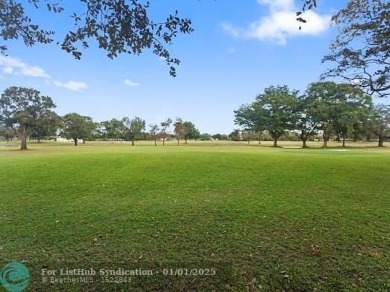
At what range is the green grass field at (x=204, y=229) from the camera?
4324 mm

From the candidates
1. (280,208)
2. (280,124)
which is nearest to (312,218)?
(280,208)

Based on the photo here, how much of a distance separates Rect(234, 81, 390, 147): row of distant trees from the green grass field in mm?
44128

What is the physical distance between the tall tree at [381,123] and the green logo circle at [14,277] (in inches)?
2578

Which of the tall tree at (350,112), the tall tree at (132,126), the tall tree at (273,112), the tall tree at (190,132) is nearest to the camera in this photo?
the tall tree at (350,112)

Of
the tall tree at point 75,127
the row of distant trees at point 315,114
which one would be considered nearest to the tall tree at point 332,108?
the row of distant trees at point 315,114

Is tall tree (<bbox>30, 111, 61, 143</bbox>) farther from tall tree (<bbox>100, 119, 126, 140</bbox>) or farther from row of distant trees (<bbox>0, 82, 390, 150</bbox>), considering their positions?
tall tree (<bbox>100, 119, 126, 140</bbox>)

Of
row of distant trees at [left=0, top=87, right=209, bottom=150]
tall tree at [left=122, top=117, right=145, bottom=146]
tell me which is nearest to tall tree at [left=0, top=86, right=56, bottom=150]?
row of distant trees at [left=0, top=87, right=209, bottom=150]

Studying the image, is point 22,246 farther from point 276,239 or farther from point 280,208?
point 280,208

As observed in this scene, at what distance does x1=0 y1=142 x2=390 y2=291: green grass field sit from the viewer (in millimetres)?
4324

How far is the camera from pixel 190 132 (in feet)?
284

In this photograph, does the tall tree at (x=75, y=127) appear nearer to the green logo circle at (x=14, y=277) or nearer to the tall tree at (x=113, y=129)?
the tall tree at (x=113, y=129)

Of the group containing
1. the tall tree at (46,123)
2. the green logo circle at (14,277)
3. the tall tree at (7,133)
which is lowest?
the green logo circle at (14,277)

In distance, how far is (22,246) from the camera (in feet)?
17.1

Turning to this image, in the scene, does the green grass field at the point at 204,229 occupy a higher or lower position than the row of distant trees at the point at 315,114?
lower
